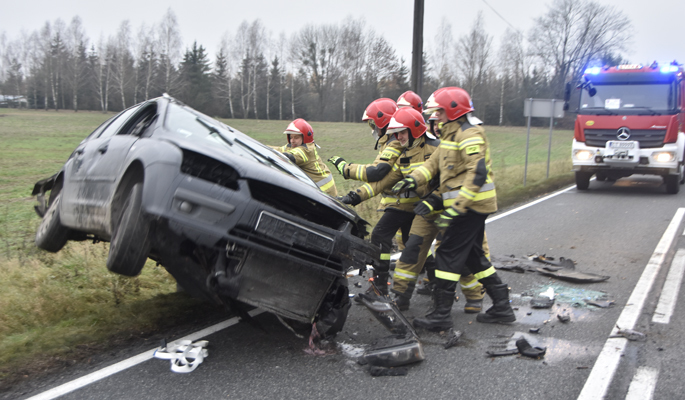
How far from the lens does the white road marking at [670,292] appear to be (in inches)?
180

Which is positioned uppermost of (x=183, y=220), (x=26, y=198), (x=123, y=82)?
(x=123, y=82)

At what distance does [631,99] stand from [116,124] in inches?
464

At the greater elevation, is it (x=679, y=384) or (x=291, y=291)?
(x=291, y=291)

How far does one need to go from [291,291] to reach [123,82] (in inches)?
1936

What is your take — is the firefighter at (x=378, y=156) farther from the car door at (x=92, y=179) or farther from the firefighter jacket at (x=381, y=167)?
the car door at (x=92, y=179)

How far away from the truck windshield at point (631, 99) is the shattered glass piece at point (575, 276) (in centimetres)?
812

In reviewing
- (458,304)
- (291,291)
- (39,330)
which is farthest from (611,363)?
(39,330)

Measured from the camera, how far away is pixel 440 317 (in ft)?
14.5

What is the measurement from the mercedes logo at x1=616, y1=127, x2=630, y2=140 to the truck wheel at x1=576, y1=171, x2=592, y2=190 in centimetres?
117

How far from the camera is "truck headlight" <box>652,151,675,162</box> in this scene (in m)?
12.3

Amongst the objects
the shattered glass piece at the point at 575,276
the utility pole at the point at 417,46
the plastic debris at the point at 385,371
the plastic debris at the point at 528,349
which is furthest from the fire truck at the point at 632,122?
the plastic debris at the point at 385,371

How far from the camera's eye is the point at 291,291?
3.64 m

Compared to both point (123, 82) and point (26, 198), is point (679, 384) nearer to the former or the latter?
point (26, 198)

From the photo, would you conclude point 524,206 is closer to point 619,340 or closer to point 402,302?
point 402,302
